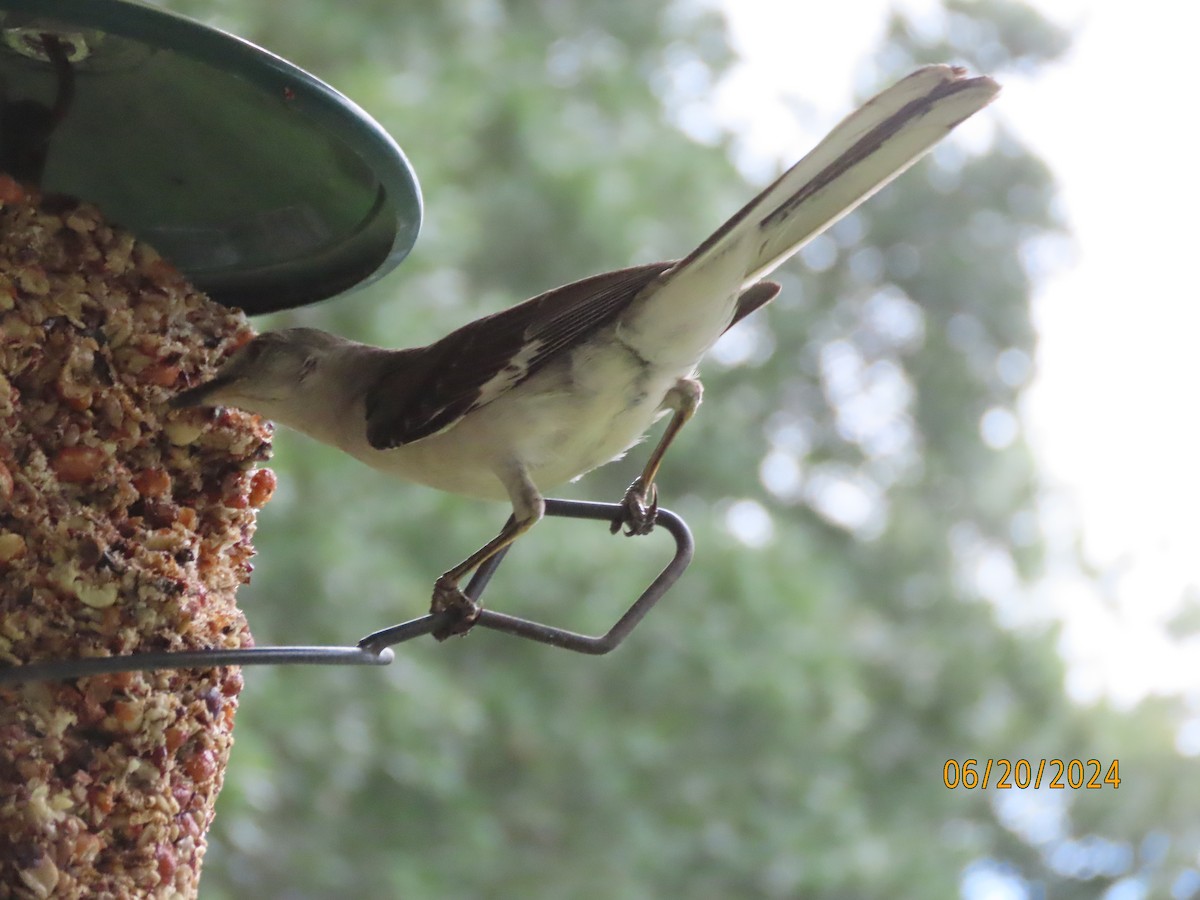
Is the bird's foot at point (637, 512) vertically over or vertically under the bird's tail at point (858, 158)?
under

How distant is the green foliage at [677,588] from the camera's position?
4465 mm

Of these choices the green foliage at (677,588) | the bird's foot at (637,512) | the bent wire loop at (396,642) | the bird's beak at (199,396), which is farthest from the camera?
the green foliage at (677,588)

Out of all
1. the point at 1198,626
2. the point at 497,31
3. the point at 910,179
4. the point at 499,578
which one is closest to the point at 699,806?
the point at 499,578

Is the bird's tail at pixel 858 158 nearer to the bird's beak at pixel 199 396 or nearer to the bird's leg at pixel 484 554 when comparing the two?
the bird's leg at pixel 484 554

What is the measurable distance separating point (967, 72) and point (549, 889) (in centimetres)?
448

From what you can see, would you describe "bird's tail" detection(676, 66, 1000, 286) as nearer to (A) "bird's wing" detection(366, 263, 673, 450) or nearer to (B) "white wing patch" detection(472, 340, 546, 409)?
(A) "bird's wing" detection(366, 263, 673, 450)

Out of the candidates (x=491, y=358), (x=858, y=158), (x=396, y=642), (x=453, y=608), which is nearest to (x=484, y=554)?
(x=453, y=608)

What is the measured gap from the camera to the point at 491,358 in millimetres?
2045

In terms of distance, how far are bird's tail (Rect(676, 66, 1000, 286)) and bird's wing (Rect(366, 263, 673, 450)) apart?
0.71 ft

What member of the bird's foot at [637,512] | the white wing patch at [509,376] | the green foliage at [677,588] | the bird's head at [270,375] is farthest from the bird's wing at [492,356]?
the green foliage at [677,588]

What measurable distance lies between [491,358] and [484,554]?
0.36 metres

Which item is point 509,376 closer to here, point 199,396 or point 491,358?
point 491,358

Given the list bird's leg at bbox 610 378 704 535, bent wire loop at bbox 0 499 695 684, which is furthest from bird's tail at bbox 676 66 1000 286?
bent wire loop at bbox 0 499 695 684

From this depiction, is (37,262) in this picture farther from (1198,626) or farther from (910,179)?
(910,179)
